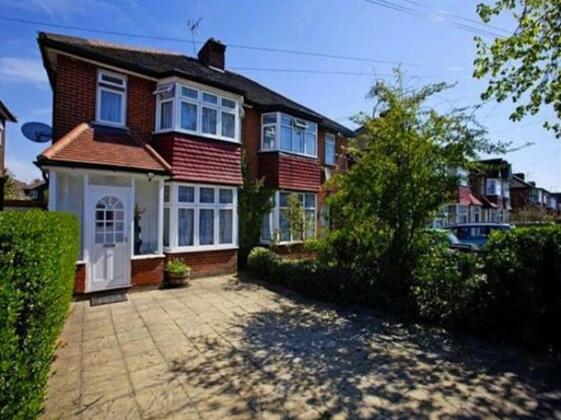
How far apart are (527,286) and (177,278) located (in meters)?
7.98

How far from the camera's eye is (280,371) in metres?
4.59

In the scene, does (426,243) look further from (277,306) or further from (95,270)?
(95,270)

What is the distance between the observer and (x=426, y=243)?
7539 mm

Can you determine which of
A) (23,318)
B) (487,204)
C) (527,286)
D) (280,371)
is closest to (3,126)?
(23,318)

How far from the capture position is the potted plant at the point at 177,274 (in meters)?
9.48

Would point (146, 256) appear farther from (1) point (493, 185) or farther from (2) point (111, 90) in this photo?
(1) point (493, 185)

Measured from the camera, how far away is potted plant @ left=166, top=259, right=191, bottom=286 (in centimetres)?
948

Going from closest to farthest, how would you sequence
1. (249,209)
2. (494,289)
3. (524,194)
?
(494,289) → (249,209) → (524,194)

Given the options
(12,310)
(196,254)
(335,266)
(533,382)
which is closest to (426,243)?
(335,266)

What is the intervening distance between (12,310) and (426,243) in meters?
7.32

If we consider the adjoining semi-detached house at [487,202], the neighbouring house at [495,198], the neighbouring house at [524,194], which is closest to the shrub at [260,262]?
the adjoining semi-detached house at [487,202]

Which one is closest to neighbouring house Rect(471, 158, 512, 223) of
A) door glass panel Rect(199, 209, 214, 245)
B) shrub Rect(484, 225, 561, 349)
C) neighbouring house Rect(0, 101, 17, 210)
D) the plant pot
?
door glass panel Rect(199, 209, 214, 245)

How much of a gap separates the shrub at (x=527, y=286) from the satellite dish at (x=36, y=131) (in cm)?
1253

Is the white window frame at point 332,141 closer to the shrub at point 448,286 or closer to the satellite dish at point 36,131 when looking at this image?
the shrub at point 448,286
